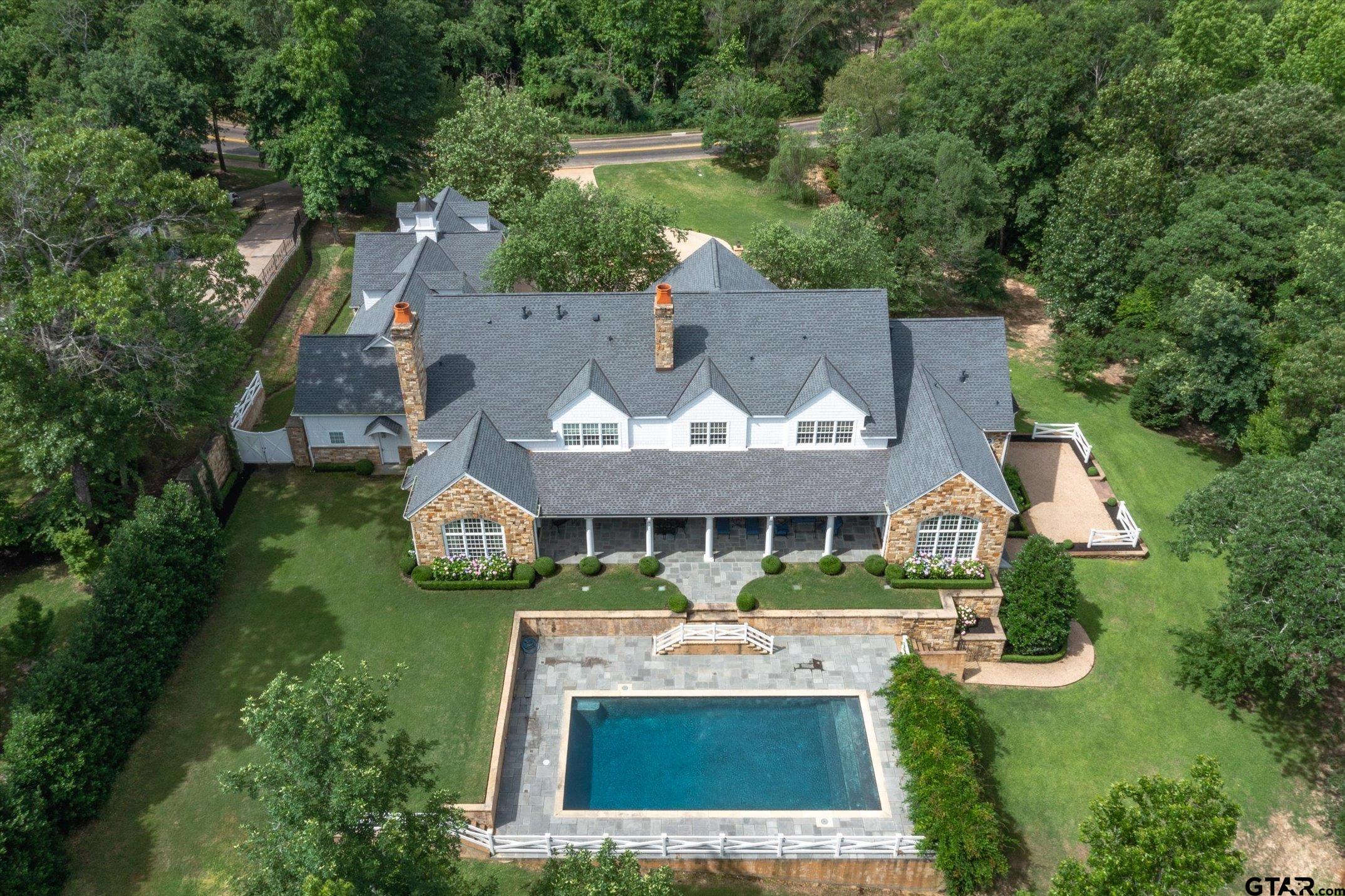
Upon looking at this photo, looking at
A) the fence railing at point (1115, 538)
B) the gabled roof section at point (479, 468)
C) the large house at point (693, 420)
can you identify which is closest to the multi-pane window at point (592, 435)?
the large house at point (693, 420)

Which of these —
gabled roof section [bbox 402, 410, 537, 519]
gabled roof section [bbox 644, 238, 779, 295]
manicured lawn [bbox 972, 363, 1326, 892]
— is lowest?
manicured lawn [bbox 972, 363, 1326, 892]

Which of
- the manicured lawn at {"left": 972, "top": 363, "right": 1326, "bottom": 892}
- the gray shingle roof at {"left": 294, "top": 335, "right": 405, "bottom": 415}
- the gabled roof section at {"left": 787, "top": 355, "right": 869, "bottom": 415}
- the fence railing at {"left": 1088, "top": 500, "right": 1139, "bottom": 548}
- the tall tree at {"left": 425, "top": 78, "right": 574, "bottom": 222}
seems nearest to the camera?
the manicured lawn at {"left": 972, "top": 363, "right": 1326, "bottom": 892}

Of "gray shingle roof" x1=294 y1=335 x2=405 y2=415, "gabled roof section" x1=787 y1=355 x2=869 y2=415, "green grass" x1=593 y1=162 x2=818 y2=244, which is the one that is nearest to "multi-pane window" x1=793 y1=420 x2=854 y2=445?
"gabled roof section" x1=787 y1=355 x2=869 y2=415

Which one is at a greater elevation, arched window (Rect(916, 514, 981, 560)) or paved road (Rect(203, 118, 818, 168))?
paved road (Rect(203, 118, 818, 168))

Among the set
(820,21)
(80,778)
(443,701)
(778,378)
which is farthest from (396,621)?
(820,21)

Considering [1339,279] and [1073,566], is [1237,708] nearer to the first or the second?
[1073,566]

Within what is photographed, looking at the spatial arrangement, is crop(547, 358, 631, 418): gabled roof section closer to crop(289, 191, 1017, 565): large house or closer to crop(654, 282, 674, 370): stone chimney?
crop(289, 191, 1017, 565): large house
